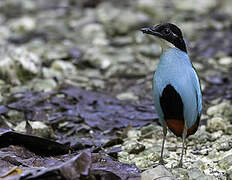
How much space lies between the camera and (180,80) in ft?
10.6

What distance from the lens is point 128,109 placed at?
4.79 metres

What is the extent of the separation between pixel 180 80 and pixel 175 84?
0.04 metres

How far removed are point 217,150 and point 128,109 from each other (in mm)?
1297

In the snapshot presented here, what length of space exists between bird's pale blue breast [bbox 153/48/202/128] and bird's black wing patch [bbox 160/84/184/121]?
0.9 inches

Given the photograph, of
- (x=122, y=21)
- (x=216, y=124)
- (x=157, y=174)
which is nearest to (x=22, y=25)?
(x=122, y=21)

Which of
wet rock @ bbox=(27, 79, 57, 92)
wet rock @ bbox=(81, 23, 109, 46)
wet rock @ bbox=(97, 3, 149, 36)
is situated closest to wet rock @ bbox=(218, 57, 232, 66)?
wet rock @ bbox=(97, 3, 149, 36)

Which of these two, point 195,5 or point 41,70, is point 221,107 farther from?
point 195,5

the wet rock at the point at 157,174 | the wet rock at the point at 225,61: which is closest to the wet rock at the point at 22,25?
the wet rock at the point at 225,61

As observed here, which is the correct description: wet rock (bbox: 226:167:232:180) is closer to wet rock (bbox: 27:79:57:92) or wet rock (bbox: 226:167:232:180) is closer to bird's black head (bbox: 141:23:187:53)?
bird's black head (bbox: 141:23:187:53)

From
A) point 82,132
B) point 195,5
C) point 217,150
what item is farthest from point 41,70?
point 195,5

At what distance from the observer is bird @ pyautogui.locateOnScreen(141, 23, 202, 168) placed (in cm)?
326

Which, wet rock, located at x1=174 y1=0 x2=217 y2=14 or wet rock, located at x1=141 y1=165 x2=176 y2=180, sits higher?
wet rock, located at x1=174 y1=0 x2=217 y2=14

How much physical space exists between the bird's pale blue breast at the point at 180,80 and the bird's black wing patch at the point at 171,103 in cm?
2

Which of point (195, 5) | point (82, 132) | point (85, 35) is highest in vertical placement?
point (195, 5)
